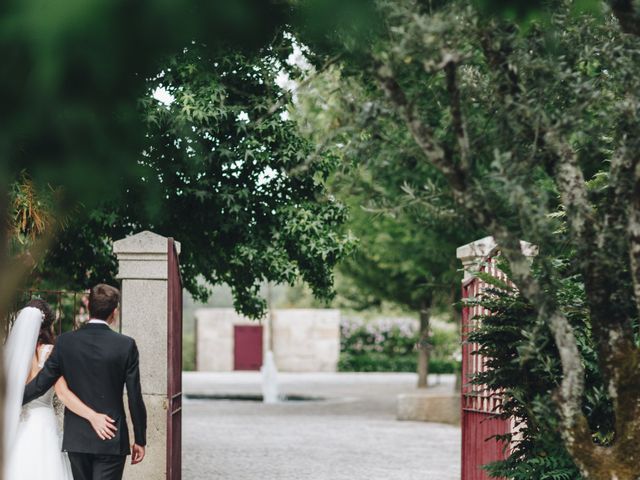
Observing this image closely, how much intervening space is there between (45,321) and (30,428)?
713mm

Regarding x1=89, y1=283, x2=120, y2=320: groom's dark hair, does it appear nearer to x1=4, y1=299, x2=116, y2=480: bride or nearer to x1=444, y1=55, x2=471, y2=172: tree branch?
x1=4, y1=299, x2=116, y2=480: bride

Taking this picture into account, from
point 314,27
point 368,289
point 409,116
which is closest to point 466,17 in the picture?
point 409,116

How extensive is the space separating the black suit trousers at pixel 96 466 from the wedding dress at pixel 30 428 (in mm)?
670

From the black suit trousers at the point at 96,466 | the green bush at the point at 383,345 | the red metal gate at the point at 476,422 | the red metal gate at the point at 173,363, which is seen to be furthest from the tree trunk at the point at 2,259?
the green bush at the point at 383,345

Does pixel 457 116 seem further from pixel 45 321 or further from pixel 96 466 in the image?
pixel 45 321

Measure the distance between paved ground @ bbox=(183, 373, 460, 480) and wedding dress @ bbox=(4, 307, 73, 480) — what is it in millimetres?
5560

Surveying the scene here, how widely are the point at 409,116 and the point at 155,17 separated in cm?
227

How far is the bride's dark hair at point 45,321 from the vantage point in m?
7.68

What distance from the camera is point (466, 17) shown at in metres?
5.01

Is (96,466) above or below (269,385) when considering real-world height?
above

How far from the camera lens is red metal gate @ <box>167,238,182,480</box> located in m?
8.48

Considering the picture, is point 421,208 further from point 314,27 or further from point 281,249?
point 281,249

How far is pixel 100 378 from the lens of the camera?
6848 millimetres

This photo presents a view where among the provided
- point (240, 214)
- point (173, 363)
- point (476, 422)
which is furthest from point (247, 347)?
point (173, 363)
